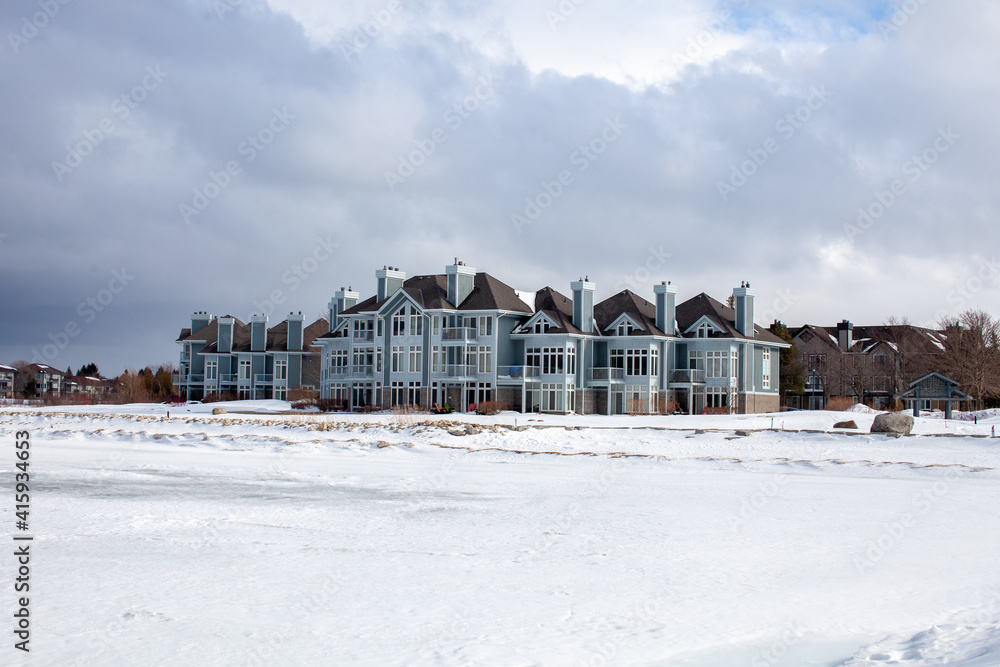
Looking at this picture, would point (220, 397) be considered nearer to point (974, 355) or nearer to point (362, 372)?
point (362, 372)

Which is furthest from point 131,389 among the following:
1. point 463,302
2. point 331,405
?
point 463,302

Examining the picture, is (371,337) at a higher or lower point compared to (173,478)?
higher

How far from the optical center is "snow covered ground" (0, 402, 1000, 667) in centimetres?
795

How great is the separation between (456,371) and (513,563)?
40984 millimetres

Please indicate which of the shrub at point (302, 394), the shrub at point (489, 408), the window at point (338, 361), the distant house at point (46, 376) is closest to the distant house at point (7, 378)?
the distant house at point (46, 376)

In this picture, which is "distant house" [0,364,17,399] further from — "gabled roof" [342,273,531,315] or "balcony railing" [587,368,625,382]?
"balcony railing" [587,368,625,382]

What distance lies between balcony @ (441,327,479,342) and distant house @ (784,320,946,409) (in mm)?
33200

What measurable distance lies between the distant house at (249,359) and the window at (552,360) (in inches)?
930

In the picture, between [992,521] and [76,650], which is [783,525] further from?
[76,650]

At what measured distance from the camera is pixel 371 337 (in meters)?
56.0

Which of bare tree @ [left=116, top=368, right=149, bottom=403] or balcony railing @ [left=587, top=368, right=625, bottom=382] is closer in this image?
balcony railing @ [left=587, top=368, right=625, bottom=382]

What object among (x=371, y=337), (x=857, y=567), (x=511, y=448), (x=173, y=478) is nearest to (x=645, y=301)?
(x=371, y=337)

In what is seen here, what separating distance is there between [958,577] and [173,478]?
1663cm

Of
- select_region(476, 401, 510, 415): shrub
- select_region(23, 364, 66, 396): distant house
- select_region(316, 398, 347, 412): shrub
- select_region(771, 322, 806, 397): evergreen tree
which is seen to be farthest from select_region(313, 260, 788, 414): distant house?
select_region(23, 364, 66, 396): distant house
